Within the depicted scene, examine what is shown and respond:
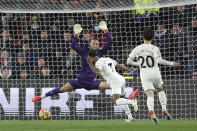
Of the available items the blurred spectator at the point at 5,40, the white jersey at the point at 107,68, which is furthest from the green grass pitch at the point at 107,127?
the blurred spectator at the point at 5,40

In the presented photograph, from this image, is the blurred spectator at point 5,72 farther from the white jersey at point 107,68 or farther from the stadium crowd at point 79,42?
the white jersey at point 107,68

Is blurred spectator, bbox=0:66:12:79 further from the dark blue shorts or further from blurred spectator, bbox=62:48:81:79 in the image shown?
the dark blue shorts

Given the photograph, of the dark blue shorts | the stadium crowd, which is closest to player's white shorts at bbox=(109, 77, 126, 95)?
the dark blue shorts

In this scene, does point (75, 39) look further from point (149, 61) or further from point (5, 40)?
point (5, 40)

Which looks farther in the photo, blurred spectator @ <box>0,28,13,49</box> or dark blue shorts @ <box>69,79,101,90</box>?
blurred spectator @ <box>0,28,13,49</box>

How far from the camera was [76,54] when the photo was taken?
49.6ft

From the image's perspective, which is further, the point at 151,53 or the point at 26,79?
the point at 26,79

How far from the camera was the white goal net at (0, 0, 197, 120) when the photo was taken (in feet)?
43.9

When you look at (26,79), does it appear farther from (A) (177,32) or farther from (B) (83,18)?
(A) (177,32)

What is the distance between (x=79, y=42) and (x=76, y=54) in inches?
26.7

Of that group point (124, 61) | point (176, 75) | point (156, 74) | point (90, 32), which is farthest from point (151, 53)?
point (90, 32)

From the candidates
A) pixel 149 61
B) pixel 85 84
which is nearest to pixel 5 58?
pixel 85 84

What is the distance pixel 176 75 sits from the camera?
44.5 feet

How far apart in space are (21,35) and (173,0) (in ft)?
17.7
